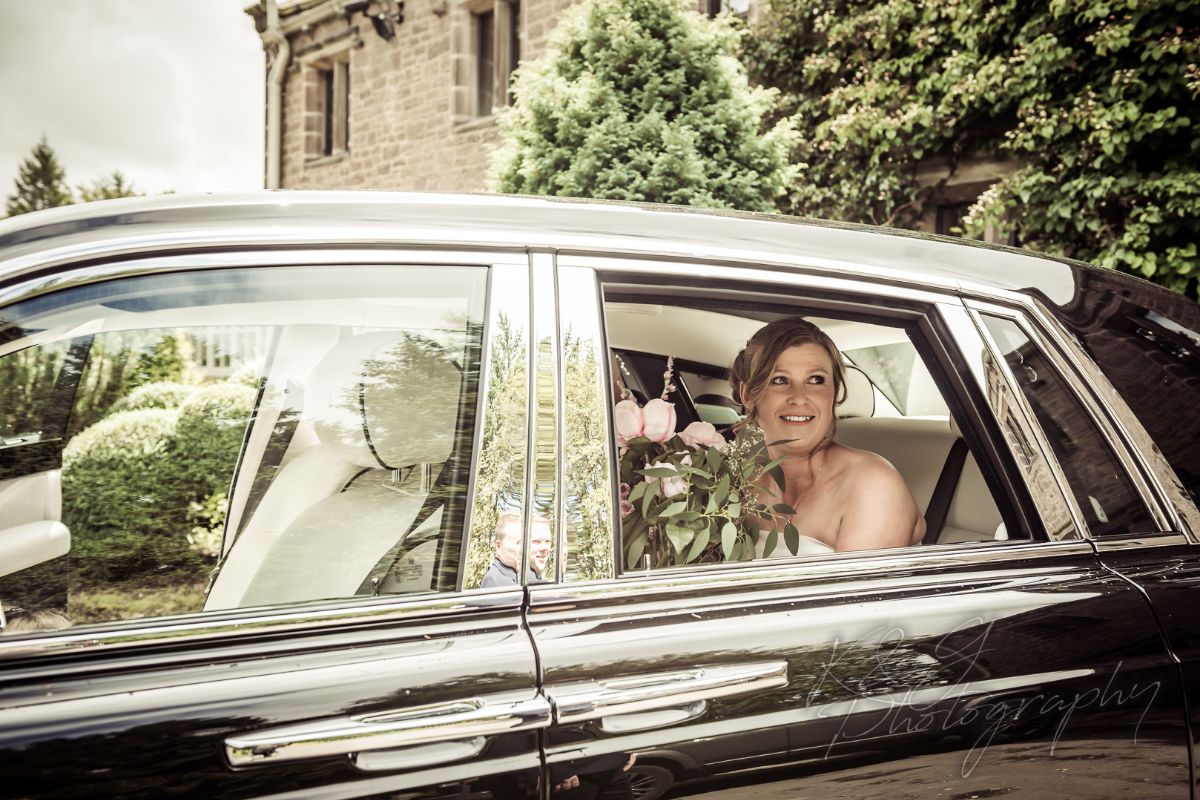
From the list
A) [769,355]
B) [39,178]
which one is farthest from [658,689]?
[39,178]

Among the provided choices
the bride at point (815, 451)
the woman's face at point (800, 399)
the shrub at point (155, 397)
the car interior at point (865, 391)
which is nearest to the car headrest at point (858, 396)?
the car interior at point (865, 391)

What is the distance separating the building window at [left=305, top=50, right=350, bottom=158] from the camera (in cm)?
1631

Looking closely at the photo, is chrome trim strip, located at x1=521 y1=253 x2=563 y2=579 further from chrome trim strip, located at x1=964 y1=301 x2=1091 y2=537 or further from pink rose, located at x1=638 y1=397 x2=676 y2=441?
chrome trim strip, located at x1=964 y1=301 x2=1091 y2=537

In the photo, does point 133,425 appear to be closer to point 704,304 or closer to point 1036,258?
point 704,304

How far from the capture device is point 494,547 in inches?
46.8

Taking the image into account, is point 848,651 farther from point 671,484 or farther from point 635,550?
point 671,484

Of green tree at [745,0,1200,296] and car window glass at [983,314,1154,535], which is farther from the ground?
green tree at [745,0,1200,296]

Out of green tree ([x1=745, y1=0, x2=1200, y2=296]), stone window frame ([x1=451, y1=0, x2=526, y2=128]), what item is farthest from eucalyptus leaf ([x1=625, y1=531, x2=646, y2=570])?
stone window frame ([x1=451, y1=0, x2=526, y2=128])

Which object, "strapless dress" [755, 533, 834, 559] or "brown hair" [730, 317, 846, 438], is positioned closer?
"strapless dress" [755, 533, 834, 559]

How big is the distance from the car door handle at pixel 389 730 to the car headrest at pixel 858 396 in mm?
2375

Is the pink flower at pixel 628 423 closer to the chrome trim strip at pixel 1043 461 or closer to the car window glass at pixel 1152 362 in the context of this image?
the chrome trim strip at pixel 1043 461

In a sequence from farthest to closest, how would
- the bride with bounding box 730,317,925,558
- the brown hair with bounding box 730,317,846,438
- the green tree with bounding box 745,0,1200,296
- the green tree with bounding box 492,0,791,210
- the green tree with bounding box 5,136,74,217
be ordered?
1. the green tree with bounding box 5,136,74,217
2. the green tree with bounding box 492,0,791,210
3. the green tree with bounding box 745,0,1200,296
4. the brown hair with bounding box 730,317,846,438
5. the bride with bounding box 730,317,925,558

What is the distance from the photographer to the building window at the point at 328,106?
53.5ft

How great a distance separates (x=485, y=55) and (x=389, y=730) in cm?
1449
